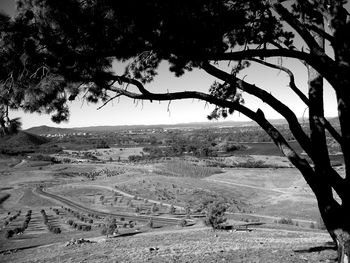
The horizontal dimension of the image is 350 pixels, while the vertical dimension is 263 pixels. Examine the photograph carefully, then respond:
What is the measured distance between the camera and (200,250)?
12.6 meters

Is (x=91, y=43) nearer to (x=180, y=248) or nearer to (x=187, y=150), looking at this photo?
(x=180, y=248)

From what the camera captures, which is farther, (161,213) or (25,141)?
(25,141)

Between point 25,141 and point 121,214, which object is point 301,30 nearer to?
point 121,214

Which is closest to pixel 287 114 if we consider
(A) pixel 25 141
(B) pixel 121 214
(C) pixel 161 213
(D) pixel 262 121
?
(D) pixel 262 121

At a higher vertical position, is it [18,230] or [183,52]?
[183,52]

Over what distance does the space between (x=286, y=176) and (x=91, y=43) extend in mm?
68262

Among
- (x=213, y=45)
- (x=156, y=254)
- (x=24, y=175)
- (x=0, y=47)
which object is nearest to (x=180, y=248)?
(x=156, y=254)

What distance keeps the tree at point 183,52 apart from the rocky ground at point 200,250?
4.43m

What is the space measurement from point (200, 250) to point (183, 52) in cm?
877

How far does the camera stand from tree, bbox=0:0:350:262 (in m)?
5.82

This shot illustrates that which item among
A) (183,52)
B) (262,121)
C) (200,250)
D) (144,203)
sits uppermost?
(183,52)

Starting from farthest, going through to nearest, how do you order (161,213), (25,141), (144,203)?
(25,141)
(144,203)
(161,213)

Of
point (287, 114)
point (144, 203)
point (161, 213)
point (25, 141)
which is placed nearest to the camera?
point (287, 114)

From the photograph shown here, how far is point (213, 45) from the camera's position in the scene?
6.66 m
